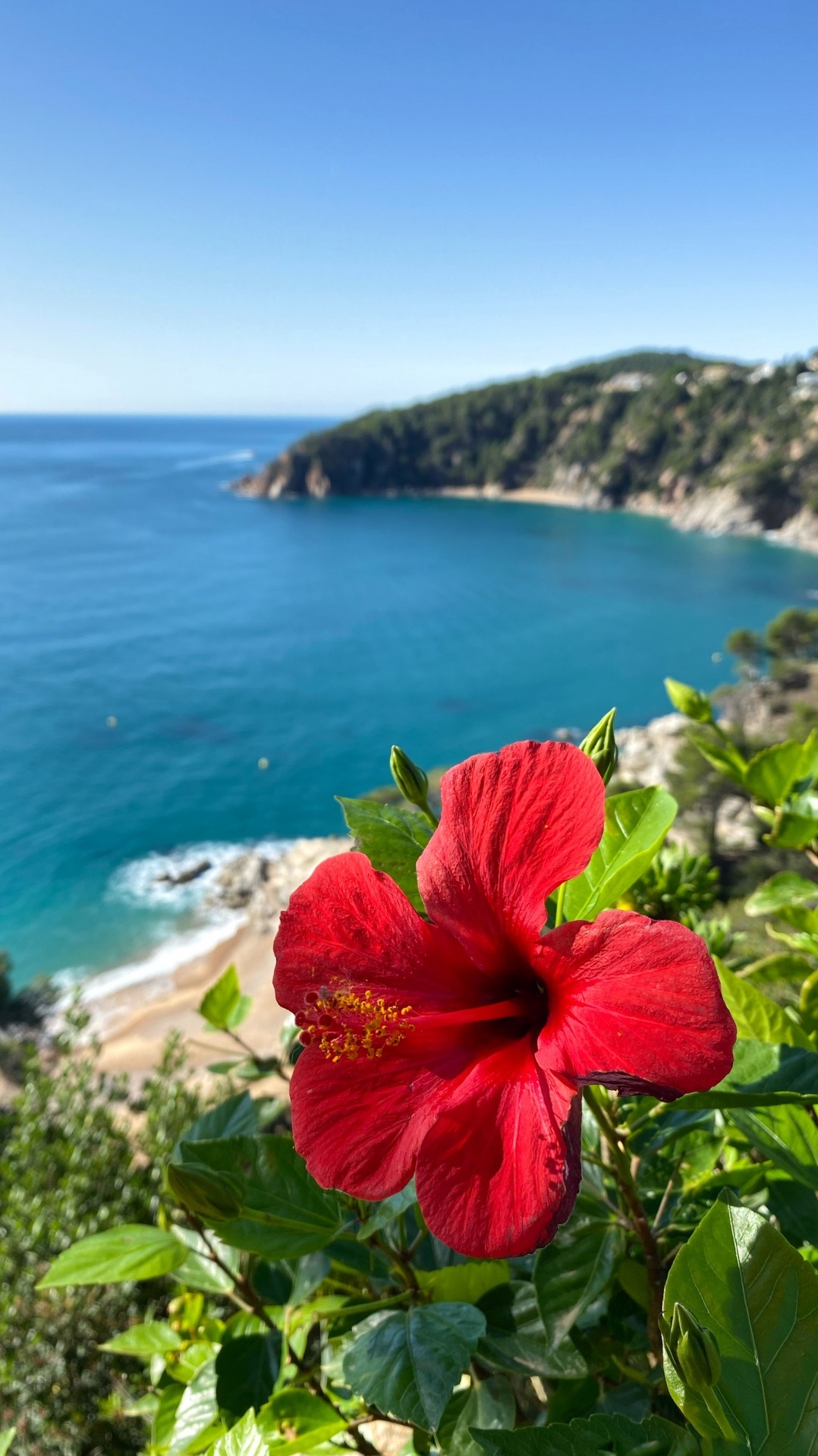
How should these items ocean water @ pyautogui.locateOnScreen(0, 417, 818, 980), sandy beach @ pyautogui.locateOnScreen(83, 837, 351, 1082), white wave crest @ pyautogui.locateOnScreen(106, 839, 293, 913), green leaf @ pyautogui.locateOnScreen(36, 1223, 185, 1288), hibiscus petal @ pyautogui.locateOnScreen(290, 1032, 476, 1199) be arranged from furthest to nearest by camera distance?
1. ocean water @ pyautogui.locateOnScreen(0, 417, 818, 980)
2. white wave crest @ pyautogui.locateOnScreen(106, 839, 293, 913)
3. sandy beach @ pyautogui.locateOnScreen(83, 837, 351, 1082)
4. green leaf @ pyautogui.locateOnScreen(36, 1223, 185, 1288)
5. hibiscus petal @ pyautogui.locateOnScreen(290, 1032, 476, 1199)

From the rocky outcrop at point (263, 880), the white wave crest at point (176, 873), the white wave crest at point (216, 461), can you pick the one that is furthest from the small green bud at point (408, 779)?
the white wave crest at point (216, 461)

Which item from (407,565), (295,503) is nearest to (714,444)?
(407,565)

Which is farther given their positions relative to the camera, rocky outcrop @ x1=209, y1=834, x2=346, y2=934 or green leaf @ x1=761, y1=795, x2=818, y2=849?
rocky outcrop @ x1=209, y1=834, x2=346, y2=934

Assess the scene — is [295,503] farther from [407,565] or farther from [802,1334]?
[802,1334]

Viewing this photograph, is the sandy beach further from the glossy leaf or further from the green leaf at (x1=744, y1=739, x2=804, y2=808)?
the green leaf at (x1=744, y1=739, x2=804, y2=808)

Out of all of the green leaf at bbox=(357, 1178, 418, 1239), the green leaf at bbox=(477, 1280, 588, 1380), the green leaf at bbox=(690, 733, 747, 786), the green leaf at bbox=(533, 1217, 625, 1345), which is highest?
the green leaf at bbox=(690, 733, 747, 786)

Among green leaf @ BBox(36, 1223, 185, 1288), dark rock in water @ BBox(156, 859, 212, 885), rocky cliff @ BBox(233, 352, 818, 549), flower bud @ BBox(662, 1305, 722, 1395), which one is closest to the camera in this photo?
flower bud @ BBox(662, 1305, 722, 1395)

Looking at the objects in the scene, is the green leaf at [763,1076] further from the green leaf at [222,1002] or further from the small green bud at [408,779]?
the green leaf at [222,1002]

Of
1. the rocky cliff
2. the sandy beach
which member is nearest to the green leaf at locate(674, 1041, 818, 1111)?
the sandy beach
